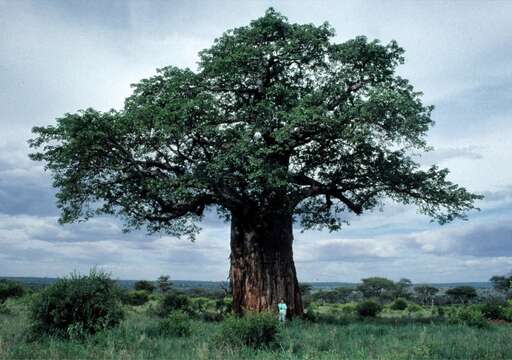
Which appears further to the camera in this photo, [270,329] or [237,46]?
[237,46]

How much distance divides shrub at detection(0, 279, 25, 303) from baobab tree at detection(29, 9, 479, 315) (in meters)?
14.8

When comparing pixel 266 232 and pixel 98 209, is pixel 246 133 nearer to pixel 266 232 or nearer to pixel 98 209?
pixel 266 232

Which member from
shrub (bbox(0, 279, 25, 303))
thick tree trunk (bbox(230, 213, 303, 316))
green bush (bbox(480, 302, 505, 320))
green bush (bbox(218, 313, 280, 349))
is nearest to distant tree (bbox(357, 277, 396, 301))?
green bush (bbox(480, 302, 505, 320))

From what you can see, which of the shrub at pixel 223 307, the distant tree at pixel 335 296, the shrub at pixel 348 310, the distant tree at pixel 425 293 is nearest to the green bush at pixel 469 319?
the shrub at pixel 223 307

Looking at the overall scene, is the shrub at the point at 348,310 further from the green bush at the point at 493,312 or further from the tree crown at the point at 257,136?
the tree crown at the point at 257,136

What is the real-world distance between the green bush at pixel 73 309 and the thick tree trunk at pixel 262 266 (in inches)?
299

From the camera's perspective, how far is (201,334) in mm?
17109

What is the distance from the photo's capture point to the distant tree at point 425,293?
2782 inches

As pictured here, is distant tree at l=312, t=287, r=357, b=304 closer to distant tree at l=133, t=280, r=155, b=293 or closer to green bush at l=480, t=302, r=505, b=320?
distant tree at l=133, t=280, r=155, b=293

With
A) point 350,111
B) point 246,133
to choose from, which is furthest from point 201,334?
point 350,111

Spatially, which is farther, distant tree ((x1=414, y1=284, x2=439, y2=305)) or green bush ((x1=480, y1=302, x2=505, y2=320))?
distant tree ((x1=414, y1=284, x2=439, y2=305))

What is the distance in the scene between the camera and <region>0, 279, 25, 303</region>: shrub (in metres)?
34.6

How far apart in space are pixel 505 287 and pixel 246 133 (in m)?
62.8

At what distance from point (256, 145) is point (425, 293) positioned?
209ft
